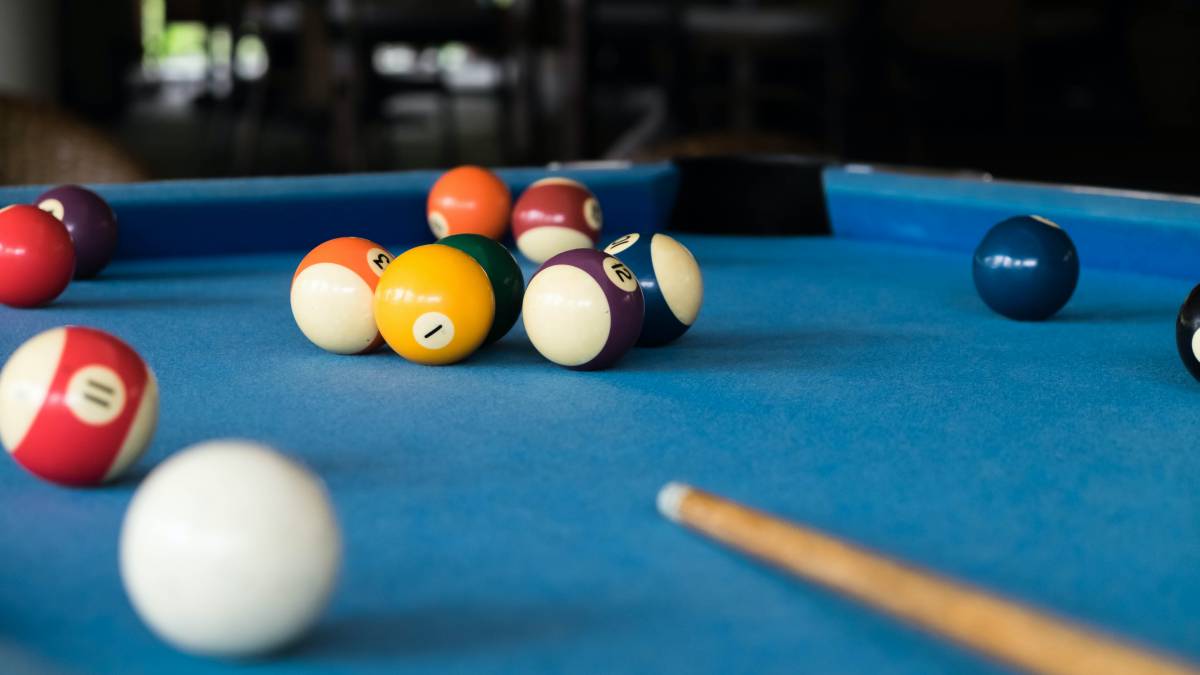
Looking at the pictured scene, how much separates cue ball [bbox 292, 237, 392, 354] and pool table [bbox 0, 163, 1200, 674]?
1.4 inches

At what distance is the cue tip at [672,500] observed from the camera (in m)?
1.07

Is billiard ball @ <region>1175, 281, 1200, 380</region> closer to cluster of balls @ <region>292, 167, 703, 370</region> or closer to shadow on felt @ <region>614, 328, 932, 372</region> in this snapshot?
shadow on felt @ <region>614, 328, 932, 372</region>

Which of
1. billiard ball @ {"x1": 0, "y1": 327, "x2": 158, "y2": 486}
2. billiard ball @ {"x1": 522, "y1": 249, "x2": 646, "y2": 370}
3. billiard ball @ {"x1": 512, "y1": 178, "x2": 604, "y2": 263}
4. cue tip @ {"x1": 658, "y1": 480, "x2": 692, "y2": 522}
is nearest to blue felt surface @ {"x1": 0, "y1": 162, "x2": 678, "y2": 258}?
billiard ball @ {"x1": 512, "y1": 178, "x2": 604, "y2": 263}

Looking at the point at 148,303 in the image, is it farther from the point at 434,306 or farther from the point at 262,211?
the point at 434,306

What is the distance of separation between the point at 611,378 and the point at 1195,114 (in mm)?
9033

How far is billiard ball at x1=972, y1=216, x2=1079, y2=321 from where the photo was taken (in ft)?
6.77

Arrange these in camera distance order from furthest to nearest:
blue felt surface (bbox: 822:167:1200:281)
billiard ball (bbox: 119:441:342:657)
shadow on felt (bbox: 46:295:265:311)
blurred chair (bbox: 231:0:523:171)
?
1. blurred chair (bbox: 231:0:523:171)
2. blue felt surface (bbox: 822:167:1200:281)
3. shadow on felt (bbox: 46:295:265:311)
4. billiard ball (bbox: 119:441:342:657)

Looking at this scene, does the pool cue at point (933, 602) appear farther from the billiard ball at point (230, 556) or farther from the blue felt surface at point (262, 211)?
the blue felt surface at point (262, 211)

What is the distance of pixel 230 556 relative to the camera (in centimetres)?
84

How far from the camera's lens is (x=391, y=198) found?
2793 mm

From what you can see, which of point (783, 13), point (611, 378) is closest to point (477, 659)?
point (611, 378)

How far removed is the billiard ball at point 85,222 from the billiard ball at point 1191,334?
1.76 m

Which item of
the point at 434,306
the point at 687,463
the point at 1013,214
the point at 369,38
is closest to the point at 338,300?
the point at 434,306

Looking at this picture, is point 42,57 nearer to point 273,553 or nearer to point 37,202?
point 37,202
